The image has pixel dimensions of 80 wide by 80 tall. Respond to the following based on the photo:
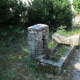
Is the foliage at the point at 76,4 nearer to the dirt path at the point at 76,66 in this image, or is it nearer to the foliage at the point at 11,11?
the foliage at the point at 11,11

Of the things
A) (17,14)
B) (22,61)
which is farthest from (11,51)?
(17,14)

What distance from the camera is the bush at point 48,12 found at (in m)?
8.79

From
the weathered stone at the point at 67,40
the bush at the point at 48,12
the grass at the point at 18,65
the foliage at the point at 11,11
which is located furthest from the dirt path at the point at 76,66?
the foliage at the point at 11,11

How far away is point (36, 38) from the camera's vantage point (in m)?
4.97

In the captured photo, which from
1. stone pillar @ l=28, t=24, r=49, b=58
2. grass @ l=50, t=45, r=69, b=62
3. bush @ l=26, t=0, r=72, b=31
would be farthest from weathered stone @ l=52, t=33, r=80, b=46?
bush @ l=26, t=0, r=72, b=31

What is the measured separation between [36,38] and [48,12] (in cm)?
410

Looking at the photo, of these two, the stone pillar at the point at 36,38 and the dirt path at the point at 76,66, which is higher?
the stone pillar at the point at 36,38

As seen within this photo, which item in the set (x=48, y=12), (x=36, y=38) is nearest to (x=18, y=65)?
(x=36, y=38)

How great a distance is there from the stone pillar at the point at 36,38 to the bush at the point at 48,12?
359 cm

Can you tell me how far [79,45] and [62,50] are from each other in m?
1.24

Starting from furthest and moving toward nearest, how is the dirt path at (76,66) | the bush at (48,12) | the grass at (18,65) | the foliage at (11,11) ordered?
the bush at (48,12), the foliage at (11,11), the dirt path at (76,66), the grass at (18,65)

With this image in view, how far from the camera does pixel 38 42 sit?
5047mm

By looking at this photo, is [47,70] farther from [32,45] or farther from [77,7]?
[77,7]

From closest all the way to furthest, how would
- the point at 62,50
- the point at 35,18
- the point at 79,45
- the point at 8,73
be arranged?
1. the point at 8,73
2. the point at 62,50
3. the point at 79,45
4. the point at 35,18
